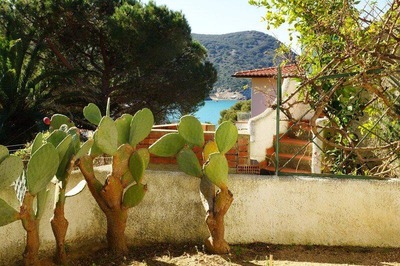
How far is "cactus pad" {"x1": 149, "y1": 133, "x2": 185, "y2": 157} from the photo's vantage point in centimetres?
391

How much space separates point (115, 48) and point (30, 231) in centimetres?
1377

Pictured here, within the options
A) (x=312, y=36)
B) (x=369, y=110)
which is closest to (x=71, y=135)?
(x=312, y=36)

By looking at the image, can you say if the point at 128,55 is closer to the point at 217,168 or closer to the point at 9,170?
the point at 217,168

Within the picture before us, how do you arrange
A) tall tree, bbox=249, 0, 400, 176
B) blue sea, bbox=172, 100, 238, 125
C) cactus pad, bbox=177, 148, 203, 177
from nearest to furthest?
cactus pad, bbox=177, 148, 203, 177 < tall tree, bbox=249, 0, 400, 176 < blue sea, bbox=172, 100, 238, 125

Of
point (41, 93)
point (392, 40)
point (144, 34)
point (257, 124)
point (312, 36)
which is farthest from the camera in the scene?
point (144, 34)

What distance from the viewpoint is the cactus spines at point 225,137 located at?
3775 mm

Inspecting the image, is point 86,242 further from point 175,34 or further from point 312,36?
point 175,34

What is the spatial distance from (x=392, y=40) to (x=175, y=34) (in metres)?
12.1

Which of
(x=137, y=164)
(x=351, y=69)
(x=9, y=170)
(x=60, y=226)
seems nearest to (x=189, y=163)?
(x=137, y=164)

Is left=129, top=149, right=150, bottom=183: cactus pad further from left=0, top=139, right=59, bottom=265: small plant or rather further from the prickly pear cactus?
left=0, top=139, right=59, bottom=265: small plant

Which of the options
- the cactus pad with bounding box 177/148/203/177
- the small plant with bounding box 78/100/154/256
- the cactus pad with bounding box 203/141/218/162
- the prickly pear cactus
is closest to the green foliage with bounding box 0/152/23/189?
the small plant with bounding box 78/100/154/256

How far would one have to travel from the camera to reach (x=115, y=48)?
16516mm

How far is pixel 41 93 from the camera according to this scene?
1297 centimetres

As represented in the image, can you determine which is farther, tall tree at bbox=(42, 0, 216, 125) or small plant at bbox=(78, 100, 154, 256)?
tall tree at bbox=(42, 0, 216, 125)
